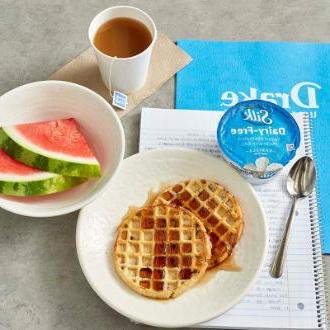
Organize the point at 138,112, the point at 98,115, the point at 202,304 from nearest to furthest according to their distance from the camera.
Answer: the point at 202,304
the point at 98,115
the point at 138,112

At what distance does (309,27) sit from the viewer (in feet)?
3.62

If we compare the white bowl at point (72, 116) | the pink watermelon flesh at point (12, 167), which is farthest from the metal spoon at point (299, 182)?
the pink watermelon flesh at point (12, 167)

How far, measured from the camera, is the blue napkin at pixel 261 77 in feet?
3.32

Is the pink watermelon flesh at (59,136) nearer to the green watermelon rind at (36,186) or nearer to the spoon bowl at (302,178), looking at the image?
the green watermelon rind at (36,186)

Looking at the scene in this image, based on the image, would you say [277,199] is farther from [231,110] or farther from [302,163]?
[231,110]

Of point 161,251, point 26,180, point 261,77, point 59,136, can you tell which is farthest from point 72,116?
point 261,77

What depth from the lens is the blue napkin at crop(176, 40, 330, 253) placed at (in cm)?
101

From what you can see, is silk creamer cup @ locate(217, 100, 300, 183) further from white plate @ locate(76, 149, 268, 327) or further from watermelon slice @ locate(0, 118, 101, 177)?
watermelon slice @ locate(0, 118, 101, 177)

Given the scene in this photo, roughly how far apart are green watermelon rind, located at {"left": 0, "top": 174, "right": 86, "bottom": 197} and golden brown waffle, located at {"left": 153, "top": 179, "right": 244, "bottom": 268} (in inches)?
6.5

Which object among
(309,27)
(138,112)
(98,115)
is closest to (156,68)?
(138,112)

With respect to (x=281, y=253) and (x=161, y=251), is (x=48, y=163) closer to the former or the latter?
(x=161, y=251)

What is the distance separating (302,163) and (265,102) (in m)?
0.14

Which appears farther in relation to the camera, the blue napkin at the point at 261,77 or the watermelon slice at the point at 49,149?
the blue napkin at the point at 261,77

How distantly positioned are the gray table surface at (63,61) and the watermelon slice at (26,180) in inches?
3.8
